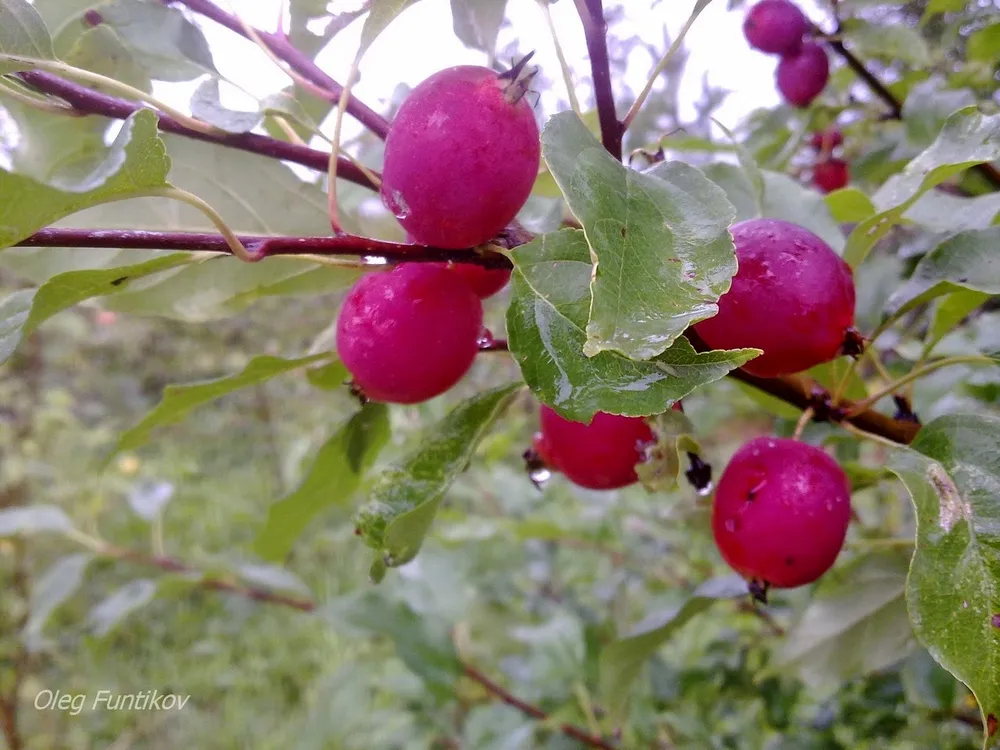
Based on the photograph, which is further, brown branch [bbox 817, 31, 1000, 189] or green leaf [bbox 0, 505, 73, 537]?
green leaf [bbox 0, 505, 73, 537]

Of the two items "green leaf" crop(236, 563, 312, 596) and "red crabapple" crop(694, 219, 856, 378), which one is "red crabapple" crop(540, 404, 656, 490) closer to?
"red crabapple" crop(694, 219, 856, 378)

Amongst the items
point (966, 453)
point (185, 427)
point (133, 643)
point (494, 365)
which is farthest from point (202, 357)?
point (966, 453)

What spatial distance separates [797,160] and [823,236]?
101 cm

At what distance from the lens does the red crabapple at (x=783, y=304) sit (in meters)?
0.48

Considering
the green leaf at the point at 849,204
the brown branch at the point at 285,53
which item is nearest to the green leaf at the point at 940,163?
the green leaf at the point at 849,204

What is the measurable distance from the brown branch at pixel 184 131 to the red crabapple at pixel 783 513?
0.38m

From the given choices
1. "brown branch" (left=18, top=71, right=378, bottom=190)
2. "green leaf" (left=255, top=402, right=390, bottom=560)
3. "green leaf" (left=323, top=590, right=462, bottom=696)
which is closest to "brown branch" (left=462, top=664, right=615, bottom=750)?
"green leaf" (left=323, top=590, right=462, bottom=696)

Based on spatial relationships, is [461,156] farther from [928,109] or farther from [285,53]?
[928,109]

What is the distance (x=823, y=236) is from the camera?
693 mm

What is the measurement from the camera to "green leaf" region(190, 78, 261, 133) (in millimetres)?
523

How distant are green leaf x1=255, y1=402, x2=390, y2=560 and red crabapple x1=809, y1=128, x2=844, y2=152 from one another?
3.83 feet

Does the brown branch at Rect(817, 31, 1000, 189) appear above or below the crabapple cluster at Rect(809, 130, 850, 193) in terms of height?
above

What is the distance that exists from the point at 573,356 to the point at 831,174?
48.3 inches

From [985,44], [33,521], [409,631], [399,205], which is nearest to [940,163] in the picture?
[399,205]
